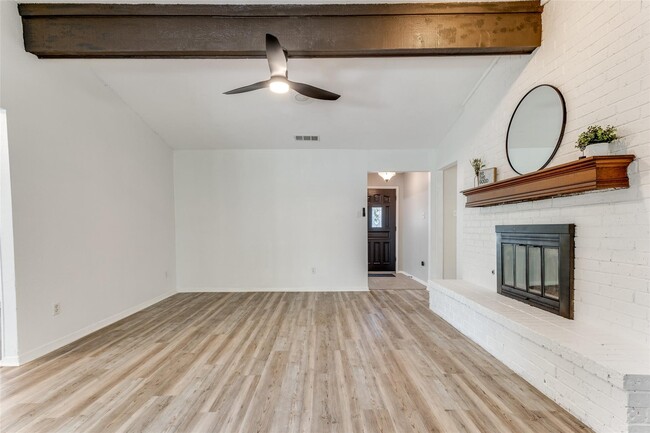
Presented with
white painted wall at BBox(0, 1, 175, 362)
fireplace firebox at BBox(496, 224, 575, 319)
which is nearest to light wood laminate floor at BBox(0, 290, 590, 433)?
white painted wall at BBox(0, 1, 175, 362)

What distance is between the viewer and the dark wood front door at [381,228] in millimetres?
7062

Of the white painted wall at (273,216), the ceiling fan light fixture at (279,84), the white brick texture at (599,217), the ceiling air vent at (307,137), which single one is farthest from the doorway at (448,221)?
the ceiling fan light fixture at (279,84)

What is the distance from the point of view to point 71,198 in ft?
9.68

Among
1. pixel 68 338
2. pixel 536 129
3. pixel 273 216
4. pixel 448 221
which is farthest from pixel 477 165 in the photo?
pixel 68 338

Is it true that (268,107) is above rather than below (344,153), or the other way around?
above

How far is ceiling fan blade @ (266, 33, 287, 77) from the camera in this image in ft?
6.77

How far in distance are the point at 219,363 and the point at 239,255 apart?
272cm

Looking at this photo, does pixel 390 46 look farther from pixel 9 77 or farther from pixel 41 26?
pixel 9 77

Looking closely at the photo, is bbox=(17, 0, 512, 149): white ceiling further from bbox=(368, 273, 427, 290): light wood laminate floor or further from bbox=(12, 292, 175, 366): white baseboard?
bbox=(12, 292, 175, 366): white baseboard

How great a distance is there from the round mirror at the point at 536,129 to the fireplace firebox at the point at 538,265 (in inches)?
24.3

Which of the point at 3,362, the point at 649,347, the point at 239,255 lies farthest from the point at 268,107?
the point at 649,347

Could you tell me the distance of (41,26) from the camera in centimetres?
250

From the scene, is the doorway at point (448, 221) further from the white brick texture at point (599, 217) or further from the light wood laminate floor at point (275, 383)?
the white brick texture at point (599, 217)

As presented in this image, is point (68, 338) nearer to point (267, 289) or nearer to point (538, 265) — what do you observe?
point (267, 289)
